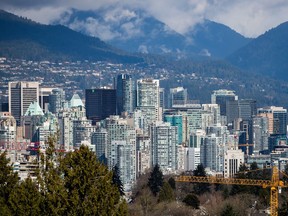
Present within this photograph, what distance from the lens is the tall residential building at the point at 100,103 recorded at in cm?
9181

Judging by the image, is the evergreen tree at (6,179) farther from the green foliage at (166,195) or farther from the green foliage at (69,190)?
the green foliage at (166,195)

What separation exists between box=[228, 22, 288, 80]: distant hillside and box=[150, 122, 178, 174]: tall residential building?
71033 millimetres

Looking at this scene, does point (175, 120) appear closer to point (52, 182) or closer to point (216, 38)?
point (52, 182)

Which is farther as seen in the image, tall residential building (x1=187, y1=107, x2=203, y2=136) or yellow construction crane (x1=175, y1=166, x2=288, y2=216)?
tall residential building (x1=187, y1=107, x2=203, y2=136)

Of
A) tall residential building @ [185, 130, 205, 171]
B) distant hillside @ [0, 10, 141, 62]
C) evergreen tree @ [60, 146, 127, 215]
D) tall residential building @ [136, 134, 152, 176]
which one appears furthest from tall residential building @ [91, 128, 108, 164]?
evergreen tree @ [60, 146, 127, 215]

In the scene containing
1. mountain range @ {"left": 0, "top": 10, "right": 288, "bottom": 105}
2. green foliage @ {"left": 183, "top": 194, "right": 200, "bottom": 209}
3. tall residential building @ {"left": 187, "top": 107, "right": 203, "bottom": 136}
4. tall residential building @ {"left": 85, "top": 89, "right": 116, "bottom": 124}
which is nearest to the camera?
green foliage @ {"left": 183, "top": 194, "right": 200, "bottom": 209}

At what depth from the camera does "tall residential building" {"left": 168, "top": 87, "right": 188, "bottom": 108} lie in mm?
108000

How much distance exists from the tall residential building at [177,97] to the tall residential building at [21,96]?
1393cm

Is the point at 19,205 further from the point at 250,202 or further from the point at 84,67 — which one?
the point at 84,67

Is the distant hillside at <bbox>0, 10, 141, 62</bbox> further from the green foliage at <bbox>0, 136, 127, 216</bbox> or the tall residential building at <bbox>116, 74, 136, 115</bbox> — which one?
the green foliage at <bbox>0, 136, 127, 216</bbox>

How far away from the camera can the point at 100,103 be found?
95.8 meters

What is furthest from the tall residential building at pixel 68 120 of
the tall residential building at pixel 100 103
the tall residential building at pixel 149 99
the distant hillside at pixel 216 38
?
the distant hillside at pixel 216 38

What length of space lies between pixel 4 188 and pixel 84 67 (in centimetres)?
11251

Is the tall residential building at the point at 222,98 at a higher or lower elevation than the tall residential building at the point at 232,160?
higher
